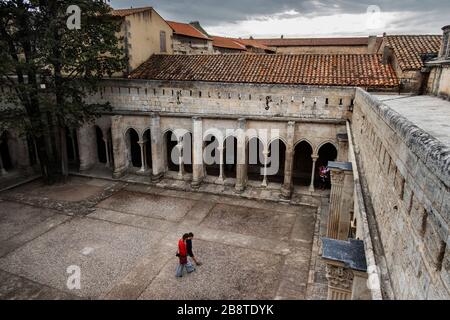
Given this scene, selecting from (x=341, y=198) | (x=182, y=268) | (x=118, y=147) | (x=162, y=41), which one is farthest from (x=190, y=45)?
(x=341, y=198)

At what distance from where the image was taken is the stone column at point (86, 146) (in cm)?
1841

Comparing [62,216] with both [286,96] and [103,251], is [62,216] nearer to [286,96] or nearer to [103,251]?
[103,251]

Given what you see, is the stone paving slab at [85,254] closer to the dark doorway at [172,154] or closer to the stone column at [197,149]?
the stone column at [197,149]

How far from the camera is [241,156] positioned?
15.9 metres

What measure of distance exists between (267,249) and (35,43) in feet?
46.3

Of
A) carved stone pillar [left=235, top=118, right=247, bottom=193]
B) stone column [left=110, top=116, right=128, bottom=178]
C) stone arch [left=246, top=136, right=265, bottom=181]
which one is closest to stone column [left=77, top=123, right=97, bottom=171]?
stone column [left=110, top=116, right=128, bottom=178]

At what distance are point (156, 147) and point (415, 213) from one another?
15550 millimetres

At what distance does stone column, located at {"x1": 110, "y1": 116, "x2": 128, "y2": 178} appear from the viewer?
57.2ft

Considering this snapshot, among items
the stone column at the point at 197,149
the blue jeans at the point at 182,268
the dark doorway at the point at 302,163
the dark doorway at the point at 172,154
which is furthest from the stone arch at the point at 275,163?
the blue jeans at the point at 182,268

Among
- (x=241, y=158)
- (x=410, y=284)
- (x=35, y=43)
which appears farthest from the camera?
(x=241, y=158)

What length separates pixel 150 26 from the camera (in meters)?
20.0

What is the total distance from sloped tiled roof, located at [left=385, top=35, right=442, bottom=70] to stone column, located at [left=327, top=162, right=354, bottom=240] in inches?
→ 312

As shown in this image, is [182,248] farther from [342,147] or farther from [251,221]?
[342,147]

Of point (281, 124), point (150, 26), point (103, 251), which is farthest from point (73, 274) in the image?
point (150, 26)
